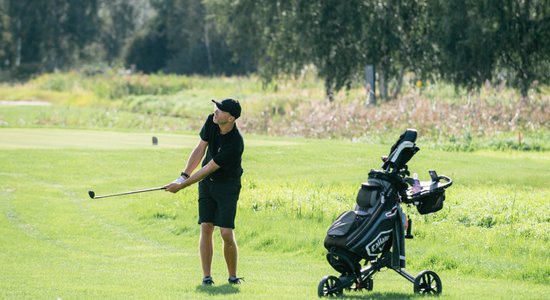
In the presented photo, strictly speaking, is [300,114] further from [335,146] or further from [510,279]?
[510,279]

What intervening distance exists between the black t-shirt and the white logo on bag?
1.59 meters


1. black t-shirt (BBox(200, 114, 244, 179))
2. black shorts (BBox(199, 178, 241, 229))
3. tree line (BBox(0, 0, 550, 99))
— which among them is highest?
tree line (BBox(0, 0, 550, 99))

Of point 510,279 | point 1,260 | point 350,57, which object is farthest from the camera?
point 350,57

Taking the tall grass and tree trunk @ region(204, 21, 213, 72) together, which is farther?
tree trunk @ region(204, 21, 213, 72)

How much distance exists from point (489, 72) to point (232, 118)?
105ft

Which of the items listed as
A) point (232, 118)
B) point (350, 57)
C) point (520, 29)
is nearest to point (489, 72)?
point (520, 29)

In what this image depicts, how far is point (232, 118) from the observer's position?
1073 cm

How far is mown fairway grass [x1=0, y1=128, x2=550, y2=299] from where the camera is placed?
37.4 ft

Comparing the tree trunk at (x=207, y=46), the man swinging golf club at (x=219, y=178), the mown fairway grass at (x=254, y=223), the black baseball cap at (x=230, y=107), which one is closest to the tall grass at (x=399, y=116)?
the mown fairway grass at (x=254, y=223)

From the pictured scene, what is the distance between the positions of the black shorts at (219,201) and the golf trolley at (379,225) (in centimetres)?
125

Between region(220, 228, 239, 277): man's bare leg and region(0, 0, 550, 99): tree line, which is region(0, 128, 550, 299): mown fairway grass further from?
region(0, 0, 550, 99): tree line

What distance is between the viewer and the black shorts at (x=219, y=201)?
35.9ft

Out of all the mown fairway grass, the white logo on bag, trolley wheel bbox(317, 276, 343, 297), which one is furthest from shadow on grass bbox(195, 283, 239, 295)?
the white logo on bag

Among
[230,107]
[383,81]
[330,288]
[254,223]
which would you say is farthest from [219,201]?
[383,81]
